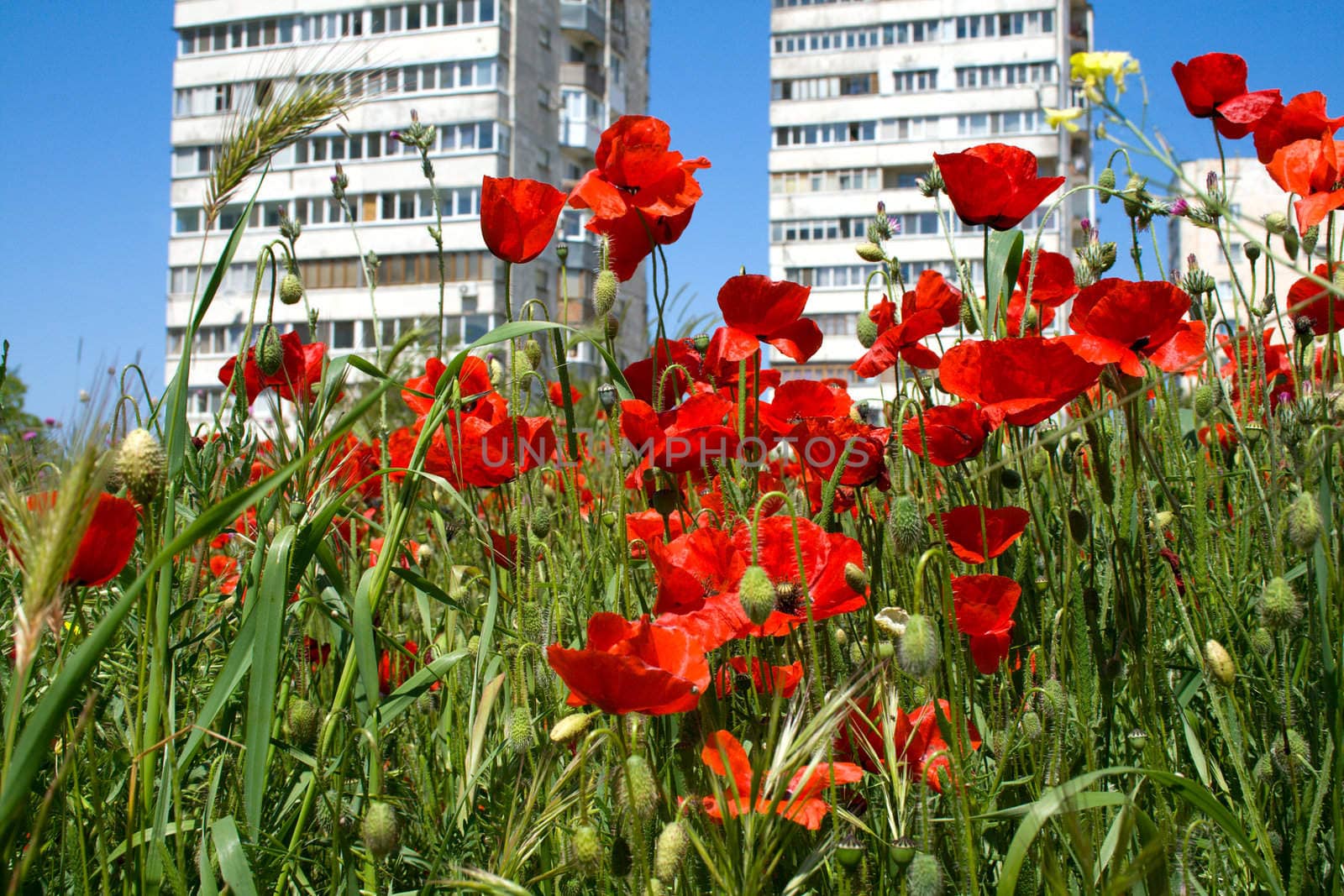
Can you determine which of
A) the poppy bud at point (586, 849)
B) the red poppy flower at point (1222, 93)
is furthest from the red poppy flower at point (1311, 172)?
the poppy bud at point (586, 849)

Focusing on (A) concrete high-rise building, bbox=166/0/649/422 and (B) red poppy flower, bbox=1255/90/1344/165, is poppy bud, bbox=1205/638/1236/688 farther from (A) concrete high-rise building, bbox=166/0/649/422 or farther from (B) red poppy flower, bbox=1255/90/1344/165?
(A) concrete high-rise building, bbox=166/0/649/422

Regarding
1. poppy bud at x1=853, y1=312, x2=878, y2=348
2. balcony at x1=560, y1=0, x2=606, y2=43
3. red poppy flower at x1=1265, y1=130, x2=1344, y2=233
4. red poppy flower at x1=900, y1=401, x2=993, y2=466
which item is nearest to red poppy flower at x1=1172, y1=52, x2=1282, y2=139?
red poppy flower at x1=1265, y1=130, x2=1344, y2=233

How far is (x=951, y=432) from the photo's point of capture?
1.20 metres

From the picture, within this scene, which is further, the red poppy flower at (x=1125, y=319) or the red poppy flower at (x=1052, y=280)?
the red poppy flower at (x=1052, y=280)

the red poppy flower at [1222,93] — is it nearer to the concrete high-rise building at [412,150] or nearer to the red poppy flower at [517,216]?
the red poppy flower at [517,216]

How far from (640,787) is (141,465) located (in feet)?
1.39

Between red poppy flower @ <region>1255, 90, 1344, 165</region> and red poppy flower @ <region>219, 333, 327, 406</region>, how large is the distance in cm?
136

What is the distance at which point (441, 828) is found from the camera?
105 cm

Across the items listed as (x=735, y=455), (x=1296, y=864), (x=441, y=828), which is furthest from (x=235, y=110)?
(x=1296, y=864)

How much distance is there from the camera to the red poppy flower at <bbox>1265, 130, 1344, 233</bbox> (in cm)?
136

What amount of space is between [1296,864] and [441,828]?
74 centimetres

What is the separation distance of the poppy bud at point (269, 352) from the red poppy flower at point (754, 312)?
1.73 feet

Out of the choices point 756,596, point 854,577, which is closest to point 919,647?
point 756,596

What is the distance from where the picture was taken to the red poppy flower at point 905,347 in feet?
4.38
